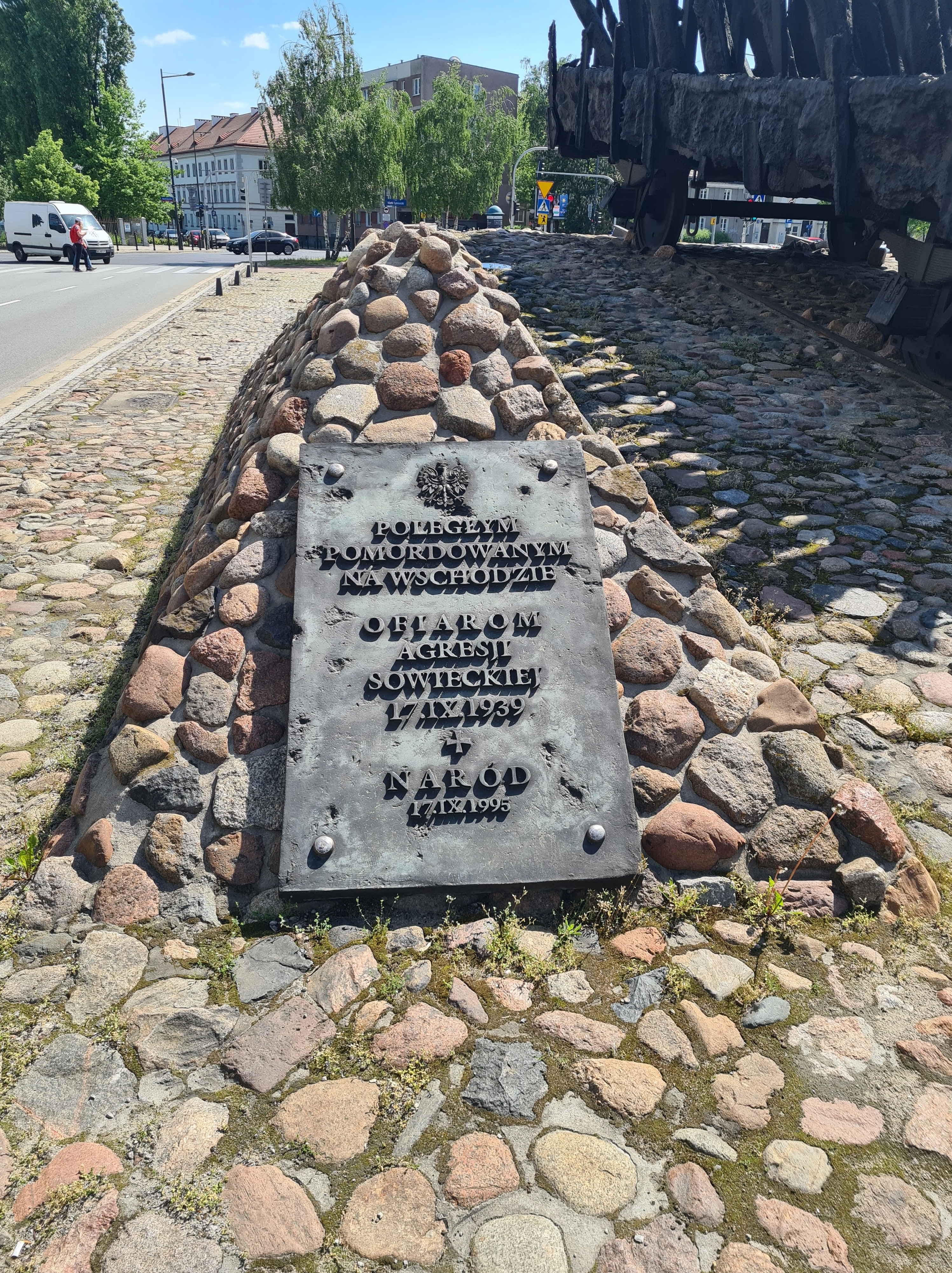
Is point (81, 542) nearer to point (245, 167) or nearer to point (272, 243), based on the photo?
point (272, 243)

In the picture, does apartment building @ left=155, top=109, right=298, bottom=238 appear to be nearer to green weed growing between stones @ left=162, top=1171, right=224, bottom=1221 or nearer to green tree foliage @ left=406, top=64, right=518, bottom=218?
green tree foliage @ left=406, top=64, right=518, bottom=218

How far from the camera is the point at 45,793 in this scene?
3.39 meters

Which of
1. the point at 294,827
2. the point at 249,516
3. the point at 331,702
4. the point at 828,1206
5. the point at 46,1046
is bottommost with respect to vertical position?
the point at 828,1206

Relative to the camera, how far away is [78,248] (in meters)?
28.7

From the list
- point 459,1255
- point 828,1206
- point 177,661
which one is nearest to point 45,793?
point 177,661

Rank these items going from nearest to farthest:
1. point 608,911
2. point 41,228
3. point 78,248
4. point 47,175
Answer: point 608,911
point 78,248
point 41,228
point 47,175

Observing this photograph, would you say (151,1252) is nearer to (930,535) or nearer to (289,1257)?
(289,1257)

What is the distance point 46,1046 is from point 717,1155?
1602 millimetres

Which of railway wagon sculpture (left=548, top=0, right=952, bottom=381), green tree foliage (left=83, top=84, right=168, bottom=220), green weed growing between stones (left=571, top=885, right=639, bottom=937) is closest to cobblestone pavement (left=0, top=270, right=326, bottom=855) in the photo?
green weed growing between stones (left=571, top=885, right=639, bottom=937)

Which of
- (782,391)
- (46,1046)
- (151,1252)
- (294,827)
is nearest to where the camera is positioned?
(151,1252)

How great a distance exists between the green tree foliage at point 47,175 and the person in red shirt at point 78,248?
16599 mm

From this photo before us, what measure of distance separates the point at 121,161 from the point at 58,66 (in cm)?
516

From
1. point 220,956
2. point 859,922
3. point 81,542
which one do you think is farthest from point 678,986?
point 81,542

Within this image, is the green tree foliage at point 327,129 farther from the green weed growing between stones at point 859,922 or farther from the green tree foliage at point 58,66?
the green weed growing between stones at point 859,922
